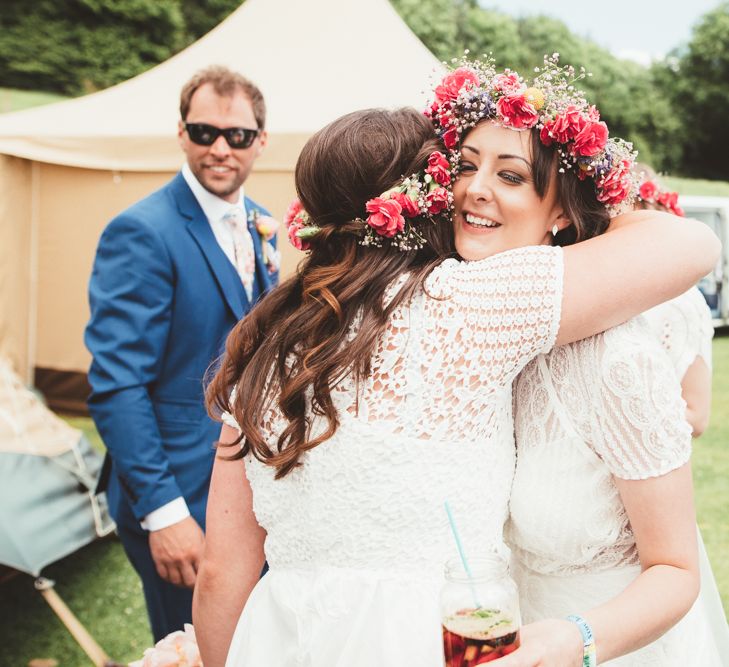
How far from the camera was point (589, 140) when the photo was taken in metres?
1.87

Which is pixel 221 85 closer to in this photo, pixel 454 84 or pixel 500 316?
pixel 454 84

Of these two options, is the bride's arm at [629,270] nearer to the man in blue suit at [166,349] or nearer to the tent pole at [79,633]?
the man in blue suit at [166,349]

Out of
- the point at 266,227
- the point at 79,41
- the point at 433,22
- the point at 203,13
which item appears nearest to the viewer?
the point at 266,227

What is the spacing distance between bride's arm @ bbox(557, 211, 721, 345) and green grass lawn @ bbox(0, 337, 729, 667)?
3801 mm

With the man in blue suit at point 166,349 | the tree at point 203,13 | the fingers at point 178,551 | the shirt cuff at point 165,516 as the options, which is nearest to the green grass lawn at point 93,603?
the man in blue suit at point 166,349

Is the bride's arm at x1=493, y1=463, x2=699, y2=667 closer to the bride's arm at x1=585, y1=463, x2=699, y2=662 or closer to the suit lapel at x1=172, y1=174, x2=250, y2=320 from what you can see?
the bride's arm at x1=585, y1=463, x2=699, y2=662

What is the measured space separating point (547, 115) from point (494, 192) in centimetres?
23

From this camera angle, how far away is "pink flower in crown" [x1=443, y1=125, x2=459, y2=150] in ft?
6.10

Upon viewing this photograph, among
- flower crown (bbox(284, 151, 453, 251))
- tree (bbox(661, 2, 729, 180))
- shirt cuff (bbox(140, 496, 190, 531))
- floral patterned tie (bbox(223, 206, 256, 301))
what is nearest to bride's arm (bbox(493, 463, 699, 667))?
flower crown (bbox(284, 151, 453, 251))

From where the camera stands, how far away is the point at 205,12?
35.0 meters

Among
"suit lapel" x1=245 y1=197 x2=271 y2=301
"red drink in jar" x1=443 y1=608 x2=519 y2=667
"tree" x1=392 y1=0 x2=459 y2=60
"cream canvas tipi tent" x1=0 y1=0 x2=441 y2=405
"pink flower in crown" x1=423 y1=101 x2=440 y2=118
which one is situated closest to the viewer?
"red drink in jar" x1=443 y1=608 x2=519 y2=667

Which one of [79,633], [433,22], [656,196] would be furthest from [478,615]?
[433,22]

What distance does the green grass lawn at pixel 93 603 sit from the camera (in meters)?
4.50

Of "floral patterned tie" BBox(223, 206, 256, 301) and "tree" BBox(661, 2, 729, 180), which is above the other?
"tree" BBox(661, 2, 729, 180)
